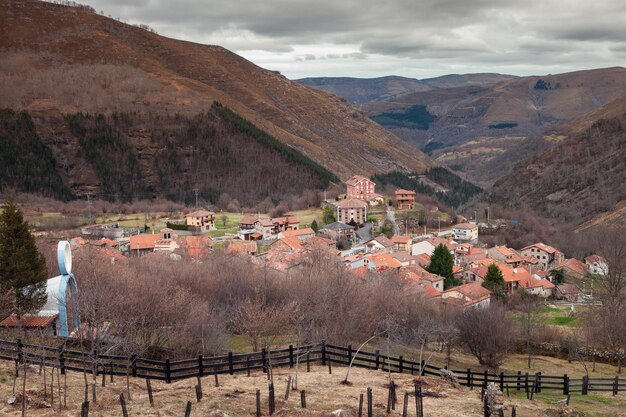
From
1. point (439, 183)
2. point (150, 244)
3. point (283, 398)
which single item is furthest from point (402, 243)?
point (439, 183)

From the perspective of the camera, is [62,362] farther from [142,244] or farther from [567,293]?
[567,293]

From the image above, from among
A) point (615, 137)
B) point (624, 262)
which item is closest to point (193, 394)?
point (624, 262)

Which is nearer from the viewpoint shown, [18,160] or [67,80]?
[18,160]

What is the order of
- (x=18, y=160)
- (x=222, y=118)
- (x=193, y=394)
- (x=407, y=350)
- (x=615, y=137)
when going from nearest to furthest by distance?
(x=193, y=394), (x=407, y=350), (x=18, y=160), (x=222, y=118), (x=615, y=137)

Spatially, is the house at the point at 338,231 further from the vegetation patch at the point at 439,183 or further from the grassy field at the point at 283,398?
the vegetation patch at the point at 439,183

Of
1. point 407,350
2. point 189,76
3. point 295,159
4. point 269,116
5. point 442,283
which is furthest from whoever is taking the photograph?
point 189,76

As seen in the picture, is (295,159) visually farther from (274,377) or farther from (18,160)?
(274,377)

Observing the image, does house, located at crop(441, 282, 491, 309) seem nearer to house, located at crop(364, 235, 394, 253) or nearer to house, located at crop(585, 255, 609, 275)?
house, located at crop(364, 235, 394, 253)
